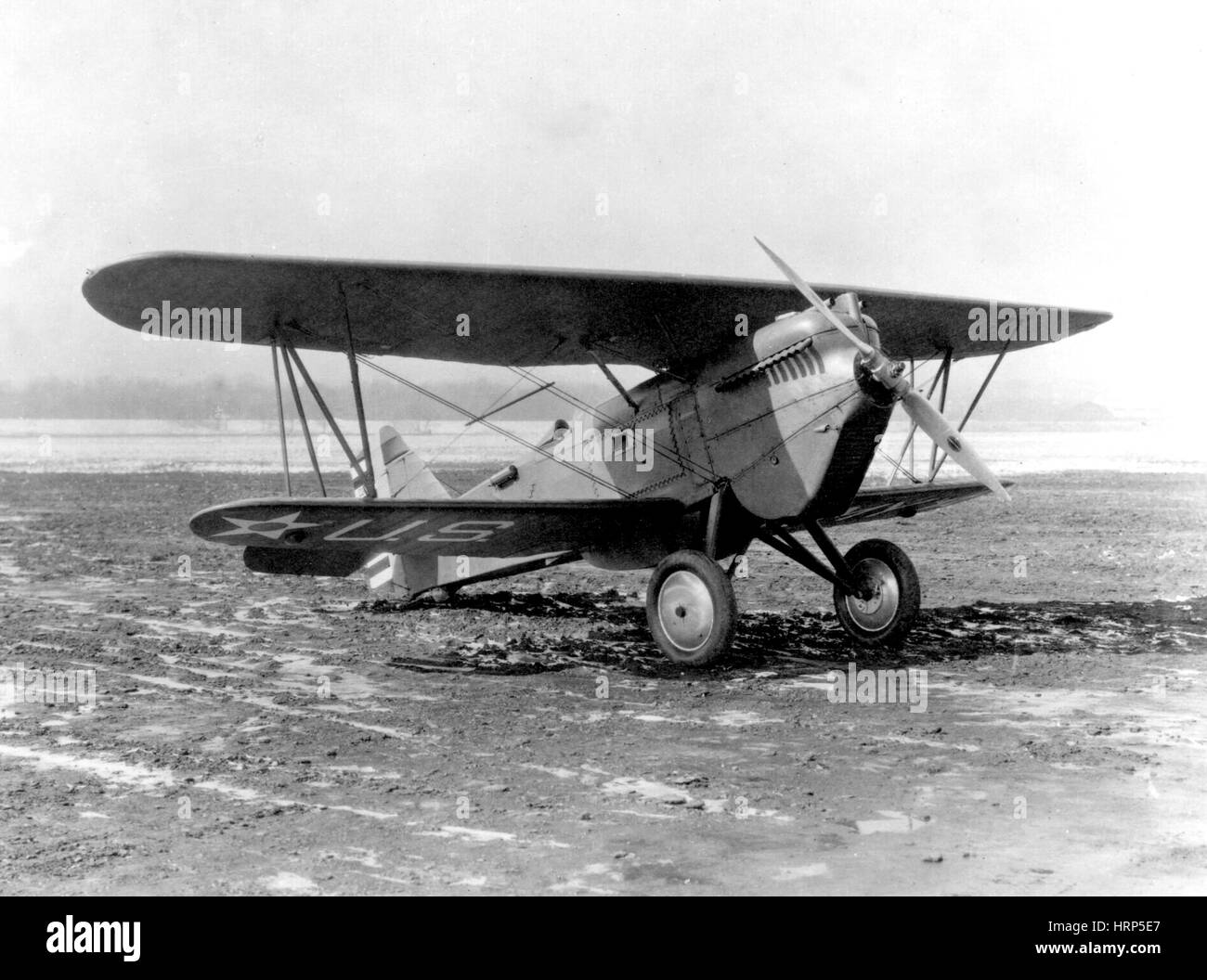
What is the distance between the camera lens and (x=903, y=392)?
725 centimetres

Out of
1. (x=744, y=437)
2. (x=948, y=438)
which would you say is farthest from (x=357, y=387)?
(x=948, y=438)

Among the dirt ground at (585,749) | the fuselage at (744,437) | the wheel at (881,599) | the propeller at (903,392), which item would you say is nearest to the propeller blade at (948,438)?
the propeller at (903,392)

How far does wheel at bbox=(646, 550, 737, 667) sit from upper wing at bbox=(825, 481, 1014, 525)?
193 cm

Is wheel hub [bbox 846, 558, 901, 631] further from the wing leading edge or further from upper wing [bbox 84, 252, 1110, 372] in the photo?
upper wing [bbox 84, 252, 1110, 372]

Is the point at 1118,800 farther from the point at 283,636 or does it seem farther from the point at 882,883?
the point at 283,636

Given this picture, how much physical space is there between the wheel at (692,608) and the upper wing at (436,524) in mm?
733

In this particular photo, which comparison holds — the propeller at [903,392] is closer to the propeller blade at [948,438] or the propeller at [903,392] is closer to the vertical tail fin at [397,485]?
the propeller blade at [948,438]

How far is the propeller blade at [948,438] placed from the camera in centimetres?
749

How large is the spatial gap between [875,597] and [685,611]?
80.0 inches

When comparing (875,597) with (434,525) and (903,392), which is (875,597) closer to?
(903,392)

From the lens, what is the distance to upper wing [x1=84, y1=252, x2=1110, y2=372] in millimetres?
6881
